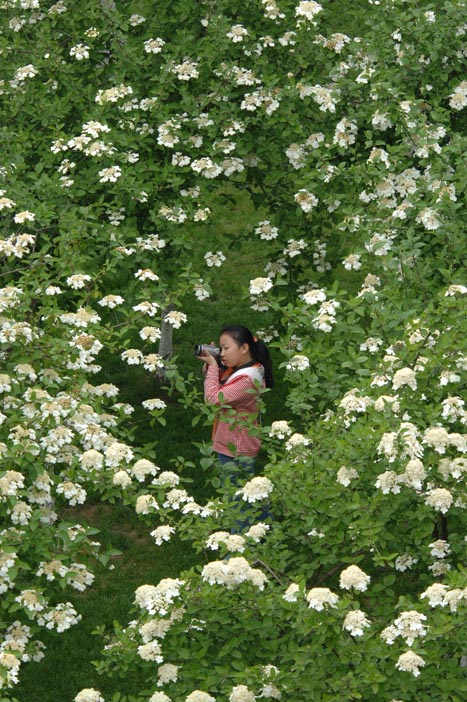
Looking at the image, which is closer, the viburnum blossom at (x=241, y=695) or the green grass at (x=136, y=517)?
the viburnum blossom at (x=241, y=695)

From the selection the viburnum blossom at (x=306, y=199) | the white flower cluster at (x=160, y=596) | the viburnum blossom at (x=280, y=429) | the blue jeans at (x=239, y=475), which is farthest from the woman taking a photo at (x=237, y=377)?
the white flower cluster at (x=160, y=596)

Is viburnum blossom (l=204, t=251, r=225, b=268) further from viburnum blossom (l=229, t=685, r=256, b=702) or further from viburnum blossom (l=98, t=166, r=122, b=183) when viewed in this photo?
viburnum blossom (l=229, t=685, r=256, b=702)

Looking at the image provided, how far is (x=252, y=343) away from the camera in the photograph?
770cm

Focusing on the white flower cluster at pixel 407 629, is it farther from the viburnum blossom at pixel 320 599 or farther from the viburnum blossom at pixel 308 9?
the viburnum blossom at pixel 308 9

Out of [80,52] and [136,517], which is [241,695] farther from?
[80,52]

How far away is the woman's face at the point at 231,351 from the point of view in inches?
296

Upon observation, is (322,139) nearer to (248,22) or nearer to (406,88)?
(406,88)

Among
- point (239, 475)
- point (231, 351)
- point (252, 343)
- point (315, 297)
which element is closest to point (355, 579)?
point (315, 297)

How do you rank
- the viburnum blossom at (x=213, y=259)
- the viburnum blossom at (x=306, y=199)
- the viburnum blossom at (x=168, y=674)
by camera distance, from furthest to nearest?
1. the viburnum blossom at (x=213, y=259)
2. the viburnum blossom at (x=306, y=199)
3. the viburnum blossom at (x=168, y=674)

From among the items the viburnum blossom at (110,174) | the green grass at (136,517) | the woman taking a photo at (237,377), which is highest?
the viburnum blossom at (110,174)

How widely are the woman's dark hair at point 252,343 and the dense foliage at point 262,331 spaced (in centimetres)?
29

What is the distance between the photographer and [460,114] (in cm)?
804

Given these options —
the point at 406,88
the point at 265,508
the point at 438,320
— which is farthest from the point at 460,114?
the point at 265,508

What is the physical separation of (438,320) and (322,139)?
2557 mm
